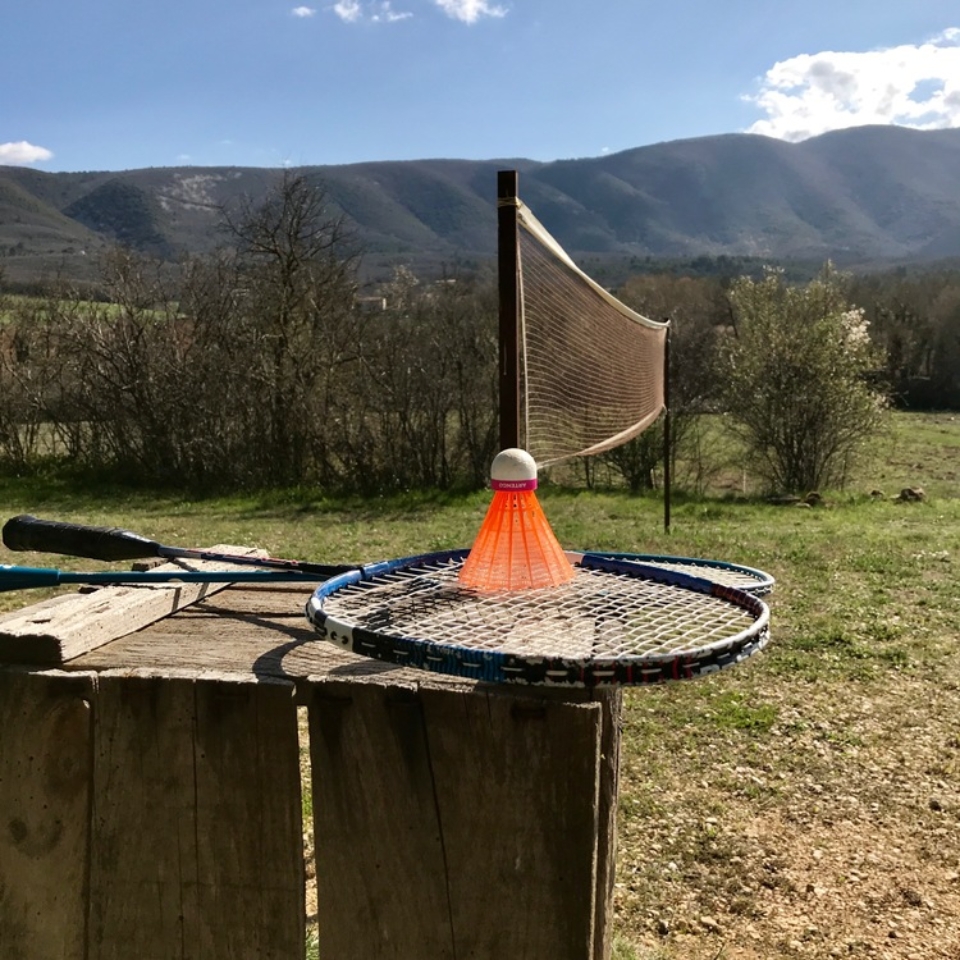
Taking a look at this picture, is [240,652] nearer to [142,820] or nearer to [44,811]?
[142,820]

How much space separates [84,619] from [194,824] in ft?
1.93

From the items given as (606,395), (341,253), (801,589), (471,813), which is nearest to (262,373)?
(341,253)

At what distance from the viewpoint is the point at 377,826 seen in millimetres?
1854

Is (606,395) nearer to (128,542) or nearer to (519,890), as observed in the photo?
(128,542)

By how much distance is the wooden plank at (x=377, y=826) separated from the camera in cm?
183

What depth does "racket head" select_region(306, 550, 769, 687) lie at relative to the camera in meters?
1.50

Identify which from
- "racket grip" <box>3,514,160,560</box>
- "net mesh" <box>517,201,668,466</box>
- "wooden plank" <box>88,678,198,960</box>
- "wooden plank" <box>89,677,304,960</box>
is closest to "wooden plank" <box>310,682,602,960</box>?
"wooden plank" <box>89,677,304,960</box>

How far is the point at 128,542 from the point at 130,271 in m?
18.4

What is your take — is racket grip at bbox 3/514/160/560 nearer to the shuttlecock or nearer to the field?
the shuttlecock

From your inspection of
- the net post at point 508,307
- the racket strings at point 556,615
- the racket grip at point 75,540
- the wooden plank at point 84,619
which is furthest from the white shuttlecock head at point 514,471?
the net post at point 508,307

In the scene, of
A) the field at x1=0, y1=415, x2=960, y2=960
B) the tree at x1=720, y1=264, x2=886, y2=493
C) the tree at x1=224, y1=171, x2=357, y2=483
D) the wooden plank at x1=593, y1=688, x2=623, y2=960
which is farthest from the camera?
the tree at x1=720, y1=264, x2=886, y2=493

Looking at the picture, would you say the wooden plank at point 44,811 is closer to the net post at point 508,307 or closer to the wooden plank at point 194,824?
→ the wooden plank at point 194,824

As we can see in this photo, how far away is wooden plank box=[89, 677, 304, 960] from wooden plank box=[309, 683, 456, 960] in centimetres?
9

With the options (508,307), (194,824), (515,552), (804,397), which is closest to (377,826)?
(194,824)
